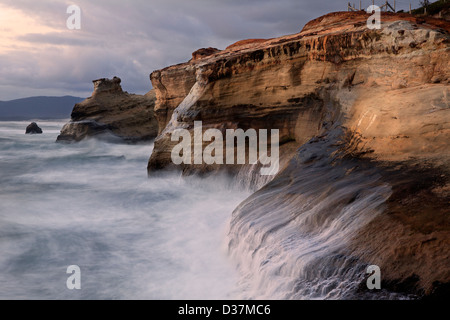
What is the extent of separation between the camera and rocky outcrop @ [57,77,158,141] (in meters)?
23.9

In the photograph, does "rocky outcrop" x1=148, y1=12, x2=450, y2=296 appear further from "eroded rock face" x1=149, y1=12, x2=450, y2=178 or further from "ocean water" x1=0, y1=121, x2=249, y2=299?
"ocean water" x1=0, y1=121, x2=249, y2=299

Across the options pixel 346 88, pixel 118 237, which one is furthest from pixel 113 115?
pixel 346 88

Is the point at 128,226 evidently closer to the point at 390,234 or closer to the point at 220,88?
the point at 220,88

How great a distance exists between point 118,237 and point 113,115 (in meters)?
18.6

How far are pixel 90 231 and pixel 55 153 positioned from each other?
601 inches

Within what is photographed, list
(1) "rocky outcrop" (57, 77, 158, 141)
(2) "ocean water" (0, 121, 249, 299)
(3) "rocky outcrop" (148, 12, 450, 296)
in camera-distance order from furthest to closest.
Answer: (1) "rocky outcrop" (57, 77, 158, 141), (2) "ocean water" (0, 121, 249, 299), (3) "rocky outcrop" (148, 12, 450, 296)

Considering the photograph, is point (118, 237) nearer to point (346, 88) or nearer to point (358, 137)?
point (358, 137)

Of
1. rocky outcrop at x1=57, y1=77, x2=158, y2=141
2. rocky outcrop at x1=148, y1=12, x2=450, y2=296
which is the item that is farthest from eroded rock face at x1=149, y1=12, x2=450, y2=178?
rocky outcrop at x1=57, y1=77, x2=158, y2=141

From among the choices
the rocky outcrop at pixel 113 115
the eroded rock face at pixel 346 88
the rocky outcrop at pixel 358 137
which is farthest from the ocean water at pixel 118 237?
the rocky outcrop at pixel 113 115

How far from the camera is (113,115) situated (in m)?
24.4

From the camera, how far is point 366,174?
5.05 meters

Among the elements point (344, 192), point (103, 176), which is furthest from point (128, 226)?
point (103, 176)

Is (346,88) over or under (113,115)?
under

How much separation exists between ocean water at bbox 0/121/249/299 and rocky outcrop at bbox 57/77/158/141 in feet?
35.5
